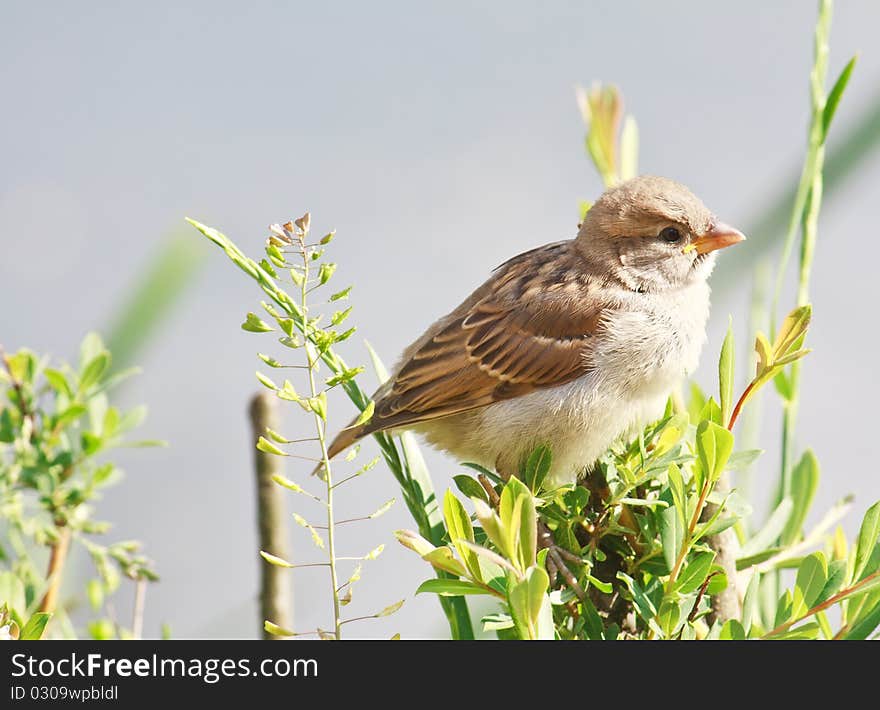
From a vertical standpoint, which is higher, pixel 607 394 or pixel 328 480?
pixel 607 394

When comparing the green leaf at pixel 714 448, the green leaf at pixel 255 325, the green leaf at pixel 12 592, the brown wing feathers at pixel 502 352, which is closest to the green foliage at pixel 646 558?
the green leaf at pixel 714 448

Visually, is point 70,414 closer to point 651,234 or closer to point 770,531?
point 770,531

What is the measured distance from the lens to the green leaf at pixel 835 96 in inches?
28.2

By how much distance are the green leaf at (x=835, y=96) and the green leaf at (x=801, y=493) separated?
0.24 metres

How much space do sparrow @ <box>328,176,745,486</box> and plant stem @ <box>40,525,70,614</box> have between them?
0.39m

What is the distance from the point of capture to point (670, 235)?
1369 millimetres

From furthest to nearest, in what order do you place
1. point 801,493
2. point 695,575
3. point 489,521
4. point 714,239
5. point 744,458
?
point 714,239
point 801,493
point 744,458
point 695,575
point 489,521

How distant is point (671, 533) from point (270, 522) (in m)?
0.34

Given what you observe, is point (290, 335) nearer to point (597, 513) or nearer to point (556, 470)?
point (597, 513)

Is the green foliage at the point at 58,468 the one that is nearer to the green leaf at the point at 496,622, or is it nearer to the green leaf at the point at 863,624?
the green leaf at the point at 496,622

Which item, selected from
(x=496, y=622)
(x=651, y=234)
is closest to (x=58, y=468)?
(x=496, y=622)

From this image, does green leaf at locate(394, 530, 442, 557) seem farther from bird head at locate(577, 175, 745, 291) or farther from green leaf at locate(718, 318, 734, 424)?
bird head at locate(577, 175, 745, 291)
